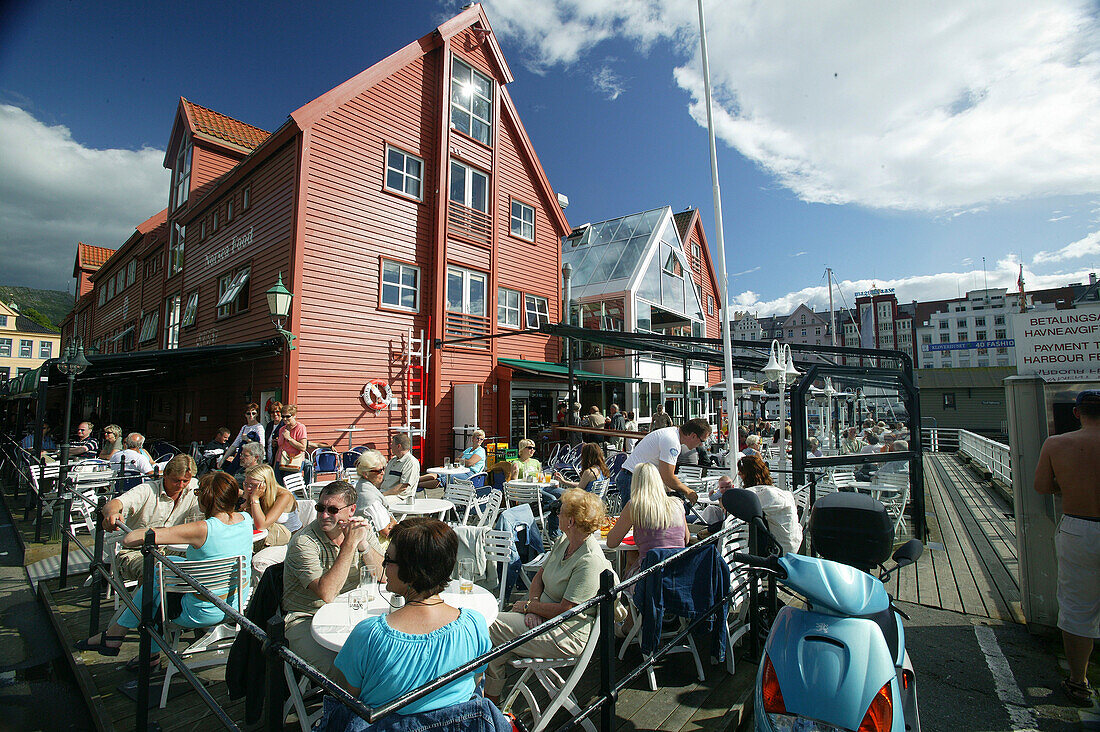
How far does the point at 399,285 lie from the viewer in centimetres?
1259

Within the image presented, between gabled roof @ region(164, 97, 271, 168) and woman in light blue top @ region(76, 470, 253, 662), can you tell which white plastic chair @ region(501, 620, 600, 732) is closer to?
woman in light blue top @ region(76, 470, 253, 662)

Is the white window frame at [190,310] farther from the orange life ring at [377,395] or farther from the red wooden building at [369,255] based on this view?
the orange life ring at [377,395]

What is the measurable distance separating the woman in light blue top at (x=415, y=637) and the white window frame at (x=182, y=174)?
19.6 metres

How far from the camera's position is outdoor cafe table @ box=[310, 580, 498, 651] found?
252 centimetres

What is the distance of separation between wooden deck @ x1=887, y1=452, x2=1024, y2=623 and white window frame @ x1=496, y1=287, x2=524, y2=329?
10.9 m

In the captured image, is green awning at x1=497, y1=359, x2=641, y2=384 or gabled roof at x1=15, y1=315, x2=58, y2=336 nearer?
green awning at x1=497, y1=359, x2=641, y2=384

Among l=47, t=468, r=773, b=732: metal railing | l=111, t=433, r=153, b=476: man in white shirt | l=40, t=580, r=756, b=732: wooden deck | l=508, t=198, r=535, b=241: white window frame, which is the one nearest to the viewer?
l=47, t=468, r=773, b=732: metal railing

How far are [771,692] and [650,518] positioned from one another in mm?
1492

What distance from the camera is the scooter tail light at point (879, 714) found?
190cm

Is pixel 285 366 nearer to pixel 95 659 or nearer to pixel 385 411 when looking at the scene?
pixel 385 411

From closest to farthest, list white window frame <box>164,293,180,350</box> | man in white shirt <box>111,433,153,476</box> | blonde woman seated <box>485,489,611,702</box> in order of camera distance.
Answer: blonde woman seated <box>485,489,611,702</box> < man in white shirt <box>111,433,153,476</box> < white window frame <box>164,293,180,350</box>

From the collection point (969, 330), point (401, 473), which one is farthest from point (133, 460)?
point (969, 330)

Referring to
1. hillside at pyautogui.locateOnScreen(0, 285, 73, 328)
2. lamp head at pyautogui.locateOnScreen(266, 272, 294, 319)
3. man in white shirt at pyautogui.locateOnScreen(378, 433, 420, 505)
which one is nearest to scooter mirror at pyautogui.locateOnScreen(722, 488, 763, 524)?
man in white shirt at pyautogui.locateOnScreen(378, 433, 420, 505)

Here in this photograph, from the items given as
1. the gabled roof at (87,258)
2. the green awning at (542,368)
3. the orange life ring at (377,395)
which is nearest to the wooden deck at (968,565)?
the green awning at (542,368)
